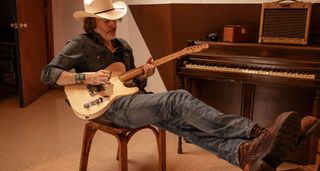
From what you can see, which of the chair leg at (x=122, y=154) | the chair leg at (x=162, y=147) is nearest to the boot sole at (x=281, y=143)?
the chair leg at (x=122, y=154)

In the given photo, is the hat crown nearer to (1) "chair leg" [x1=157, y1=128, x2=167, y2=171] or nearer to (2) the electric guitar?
(2) the electric guitar

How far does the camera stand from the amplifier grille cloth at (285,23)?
7.44 feet

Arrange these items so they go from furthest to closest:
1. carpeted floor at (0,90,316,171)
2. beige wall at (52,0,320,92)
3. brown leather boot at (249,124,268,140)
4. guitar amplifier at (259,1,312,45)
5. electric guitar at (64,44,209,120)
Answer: beige wall at (52,0,320,92), carpeted floor at (0,90,316,171), guitar amplifier at (259,1,312,45), electric guitar at (64,44,209,120), brown leather boot at (249,124,268,140)

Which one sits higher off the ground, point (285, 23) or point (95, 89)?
point (285, 23)

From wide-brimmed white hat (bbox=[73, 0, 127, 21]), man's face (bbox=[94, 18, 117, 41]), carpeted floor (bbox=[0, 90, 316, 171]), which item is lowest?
carpeted floor (bbox=[0, 90, 316, 171])

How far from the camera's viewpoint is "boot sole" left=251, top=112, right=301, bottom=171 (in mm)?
1245

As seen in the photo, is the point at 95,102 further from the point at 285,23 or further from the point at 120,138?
the point at 285,23

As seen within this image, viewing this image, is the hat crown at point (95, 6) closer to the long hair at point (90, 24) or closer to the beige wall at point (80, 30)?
the long hair at point (90, 24)

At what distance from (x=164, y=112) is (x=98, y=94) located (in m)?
0.39

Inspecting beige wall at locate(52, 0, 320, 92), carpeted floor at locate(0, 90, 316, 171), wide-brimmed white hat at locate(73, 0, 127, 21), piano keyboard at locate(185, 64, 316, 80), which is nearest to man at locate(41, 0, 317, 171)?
wide-brimmed white hat at locate(73, 0, 127, 21)

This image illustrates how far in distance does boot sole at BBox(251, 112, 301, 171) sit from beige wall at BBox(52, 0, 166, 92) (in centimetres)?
242

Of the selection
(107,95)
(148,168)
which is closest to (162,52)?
(148,168)

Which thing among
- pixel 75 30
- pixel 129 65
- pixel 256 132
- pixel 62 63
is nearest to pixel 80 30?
pixel 75 30

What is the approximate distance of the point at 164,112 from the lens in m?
1.71
